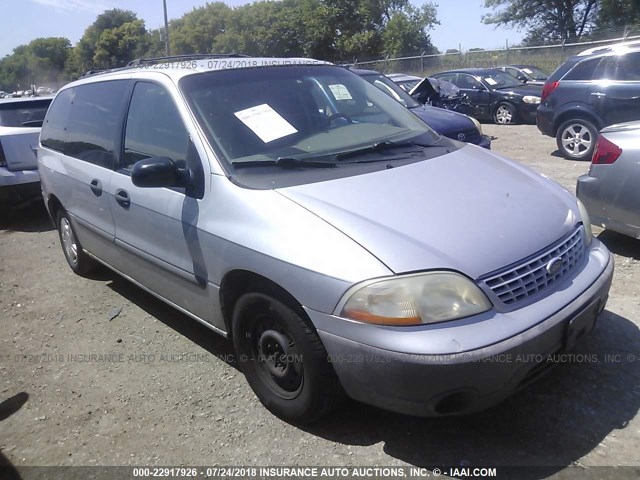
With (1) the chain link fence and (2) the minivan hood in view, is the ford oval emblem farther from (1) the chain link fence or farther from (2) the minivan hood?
(1) the chain link fence

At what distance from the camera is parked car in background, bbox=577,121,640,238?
4387mm

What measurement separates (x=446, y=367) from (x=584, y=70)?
8.46 m

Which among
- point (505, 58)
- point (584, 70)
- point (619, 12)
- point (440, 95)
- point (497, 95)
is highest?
point (619, 12)

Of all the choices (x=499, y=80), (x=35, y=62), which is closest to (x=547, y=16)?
(x=499, y=80)

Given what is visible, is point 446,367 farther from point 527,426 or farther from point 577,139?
point 577,139

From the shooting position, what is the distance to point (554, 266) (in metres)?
2.65

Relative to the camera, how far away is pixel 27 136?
23.5 feet

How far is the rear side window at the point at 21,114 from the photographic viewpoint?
7.38m

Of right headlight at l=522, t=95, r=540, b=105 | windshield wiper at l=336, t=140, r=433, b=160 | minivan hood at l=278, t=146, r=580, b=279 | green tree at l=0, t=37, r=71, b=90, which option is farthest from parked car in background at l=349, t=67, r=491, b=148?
green tree at l=0, t=37, r=71, b=90

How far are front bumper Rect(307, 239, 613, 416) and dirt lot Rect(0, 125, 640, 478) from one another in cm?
37

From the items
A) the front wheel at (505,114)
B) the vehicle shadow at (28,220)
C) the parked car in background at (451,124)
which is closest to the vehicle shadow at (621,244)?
the parked car in background at (451,124)

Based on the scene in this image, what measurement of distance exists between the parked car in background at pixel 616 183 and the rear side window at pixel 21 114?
653cm

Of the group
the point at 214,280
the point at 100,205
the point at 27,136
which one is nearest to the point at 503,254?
the point at 214,280

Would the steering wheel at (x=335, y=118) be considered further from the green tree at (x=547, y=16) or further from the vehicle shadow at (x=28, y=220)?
the green tree at (x=547, y=16)
